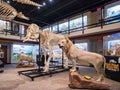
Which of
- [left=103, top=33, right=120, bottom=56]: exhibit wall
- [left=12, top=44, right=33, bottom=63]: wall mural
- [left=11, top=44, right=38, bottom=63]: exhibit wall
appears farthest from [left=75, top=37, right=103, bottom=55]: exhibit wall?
[left=12, top=44, right=33, bottom=63]: wall mural

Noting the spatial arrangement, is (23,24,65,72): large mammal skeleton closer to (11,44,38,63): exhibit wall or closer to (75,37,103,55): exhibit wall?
(75,37,103,55): exhibit wall

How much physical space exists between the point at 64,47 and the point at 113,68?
261cm

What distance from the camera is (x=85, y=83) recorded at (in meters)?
4.12

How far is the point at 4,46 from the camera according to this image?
13289mm

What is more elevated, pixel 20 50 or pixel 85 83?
pixel 20 50

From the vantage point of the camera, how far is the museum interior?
171 inches

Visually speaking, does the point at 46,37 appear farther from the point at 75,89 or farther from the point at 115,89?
the point at 115,89

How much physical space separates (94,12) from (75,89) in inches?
346

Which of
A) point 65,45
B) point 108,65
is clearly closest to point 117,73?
point 108,65

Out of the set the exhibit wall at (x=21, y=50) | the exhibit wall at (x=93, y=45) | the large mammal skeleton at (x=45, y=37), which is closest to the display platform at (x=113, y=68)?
the large mammal skeleton at (x=45, y=37)

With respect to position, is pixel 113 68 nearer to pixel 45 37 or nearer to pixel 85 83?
pixel 85 83

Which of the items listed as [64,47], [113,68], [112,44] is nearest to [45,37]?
[64,47]

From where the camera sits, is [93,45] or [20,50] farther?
[20,50]

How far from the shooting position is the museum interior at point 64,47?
14.2 feet
